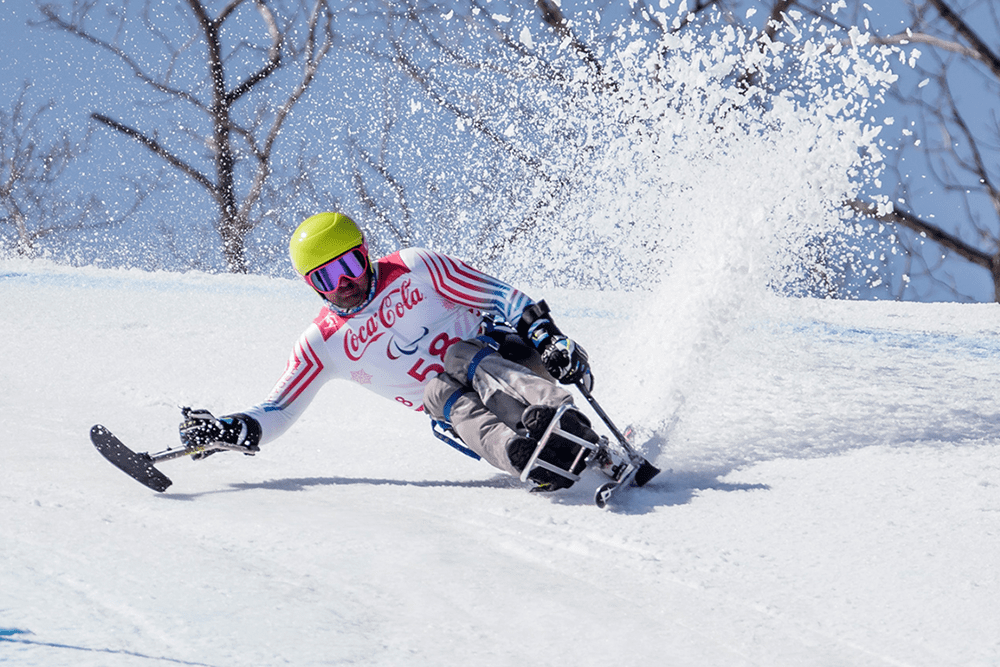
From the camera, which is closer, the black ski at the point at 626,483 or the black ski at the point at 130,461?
the black ski at the point at 626,483

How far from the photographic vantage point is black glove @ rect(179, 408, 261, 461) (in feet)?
10.4

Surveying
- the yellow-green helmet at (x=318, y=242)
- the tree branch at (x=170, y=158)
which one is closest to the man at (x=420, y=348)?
the yellow-green helmet at (x=318, y=242)

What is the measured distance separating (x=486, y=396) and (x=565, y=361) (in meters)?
0.30

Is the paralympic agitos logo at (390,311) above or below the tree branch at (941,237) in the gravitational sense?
below

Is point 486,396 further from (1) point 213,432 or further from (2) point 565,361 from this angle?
(1) point 213,432

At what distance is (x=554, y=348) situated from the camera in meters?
3.05

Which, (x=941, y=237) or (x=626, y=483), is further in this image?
(x=941, y=237)

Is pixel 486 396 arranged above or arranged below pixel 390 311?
below

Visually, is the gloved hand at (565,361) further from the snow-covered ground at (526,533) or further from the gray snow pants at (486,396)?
the snow-covered ground at (526,533)

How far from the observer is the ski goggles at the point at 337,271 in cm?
310

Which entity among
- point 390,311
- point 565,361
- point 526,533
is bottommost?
point 526,533

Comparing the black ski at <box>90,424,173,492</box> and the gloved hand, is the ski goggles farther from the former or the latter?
the black ski at <box>90,424,173,492</box>

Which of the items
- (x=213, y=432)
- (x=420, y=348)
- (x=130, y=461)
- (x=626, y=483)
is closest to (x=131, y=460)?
(x=130, y=461)

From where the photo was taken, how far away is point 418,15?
487 inches
